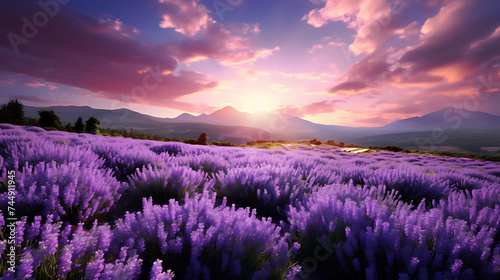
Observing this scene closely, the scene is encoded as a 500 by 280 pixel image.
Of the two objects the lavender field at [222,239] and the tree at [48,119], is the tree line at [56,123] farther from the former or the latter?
the lavender field at [222,239]

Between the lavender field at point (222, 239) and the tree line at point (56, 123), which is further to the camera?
the tree line at point (56, 123)

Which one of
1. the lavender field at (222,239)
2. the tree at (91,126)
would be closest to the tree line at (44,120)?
the tree at (91,126)

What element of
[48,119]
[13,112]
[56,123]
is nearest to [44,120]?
[48,119]

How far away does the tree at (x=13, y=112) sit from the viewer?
2994 centimetres

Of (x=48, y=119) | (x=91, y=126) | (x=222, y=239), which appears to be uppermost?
(x=48, y=119)

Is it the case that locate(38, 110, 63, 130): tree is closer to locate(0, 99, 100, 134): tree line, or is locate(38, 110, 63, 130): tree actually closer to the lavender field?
locate(0, 99, 100, 134): tree line

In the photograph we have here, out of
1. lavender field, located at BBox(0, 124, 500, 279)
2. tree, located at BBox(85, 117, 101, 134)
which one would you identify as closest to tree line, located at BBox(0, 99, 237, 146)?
tree, located at BBox(85, 117, 101, 134)

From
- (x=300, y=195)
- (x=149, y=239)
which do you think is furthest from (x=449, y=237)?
(x=149, y=239)

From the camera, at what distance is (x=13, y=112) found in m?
32.8

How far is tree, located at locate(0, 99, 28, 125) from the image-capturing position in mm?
29941

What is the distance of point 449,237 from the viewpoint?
4.56 ft

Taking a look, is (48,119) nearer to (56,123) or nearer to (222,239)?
(56,123)

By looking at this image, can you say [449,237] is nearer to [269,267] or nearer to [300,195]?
[269,267]

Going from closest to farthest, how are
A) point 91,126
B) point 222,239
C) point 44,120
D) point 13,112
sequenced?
point 222,239
point 44,120
point 91,126
point 13,112
